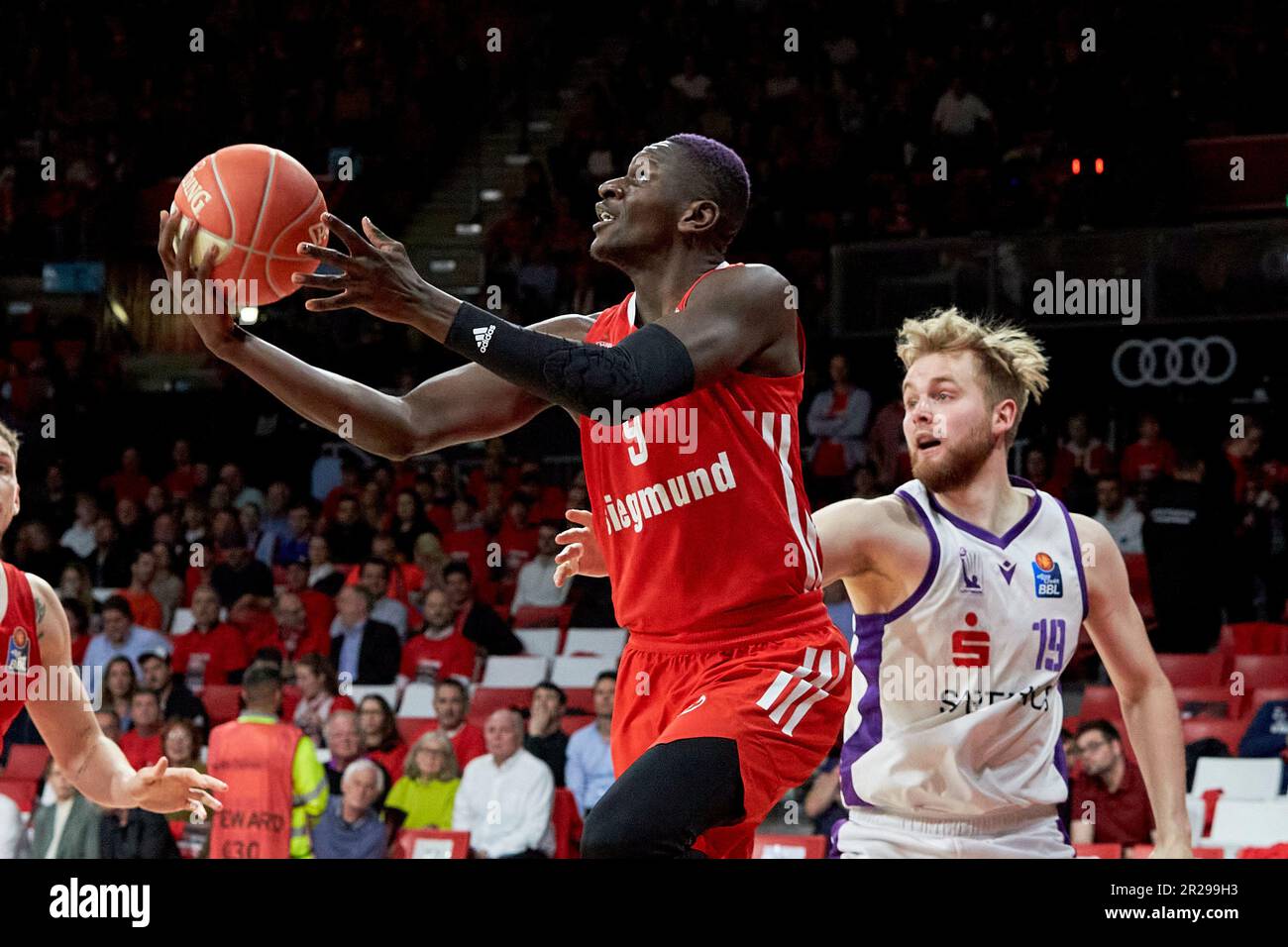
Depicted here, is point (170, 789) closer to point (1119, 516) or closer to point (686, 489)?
point (686, 489)

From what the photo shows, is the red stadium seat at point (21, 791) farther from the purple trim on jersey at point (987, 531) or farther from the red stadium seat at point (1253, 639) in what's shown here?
the red stadium seat at point (1253, 639)

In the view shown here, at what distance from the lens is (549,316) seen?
40.8ft

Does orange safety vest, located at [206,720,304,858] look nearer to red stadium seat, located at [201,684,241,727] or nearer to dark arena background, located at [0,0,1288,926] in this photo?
dark arena background, located at [0,0,1288,926]

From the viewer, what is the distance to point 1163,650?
29.2ft

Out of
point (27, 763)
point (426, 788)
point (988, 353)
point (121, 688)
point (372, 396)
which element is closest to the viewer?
point (372, 396)

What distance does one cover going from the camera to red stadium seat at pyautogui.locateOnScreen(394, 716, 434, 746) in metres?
8.58

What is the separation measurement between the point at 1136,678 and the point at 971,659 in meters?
0.44

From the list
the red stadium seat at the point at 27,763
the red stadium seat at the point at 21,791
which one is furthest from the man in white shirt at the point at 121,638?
the red stadium seat at the point at 21,791

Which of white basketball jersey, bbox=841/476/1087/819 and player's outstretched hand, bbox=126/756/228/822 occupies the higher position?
white basketball jersey, bbox=841/476/1087/819

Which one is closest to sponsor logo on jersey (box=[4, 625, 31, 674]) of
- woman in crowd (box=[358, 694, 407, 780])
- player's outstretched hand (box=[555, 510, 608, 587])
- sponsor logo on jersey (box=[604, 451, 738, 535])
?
player's outstretched hand (box=[555, 510, 608, 587])

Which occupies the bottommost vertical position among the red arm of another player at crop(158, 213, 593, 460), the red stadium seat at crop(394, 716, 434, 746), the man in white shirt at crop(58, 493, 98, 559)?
the red stadium seat at crop(394, 716, 434, 746)

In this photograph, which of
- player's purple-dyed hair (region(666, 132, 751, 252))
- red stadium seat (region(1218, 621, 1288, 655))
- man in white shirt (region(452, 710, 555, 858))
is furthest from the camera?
red stadium seat (region(1218, 621, 1288, 655))

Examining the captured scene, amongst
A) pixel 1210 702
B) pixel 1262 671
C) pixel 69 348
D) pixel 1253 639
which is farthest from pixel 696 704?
pixel 69 348
